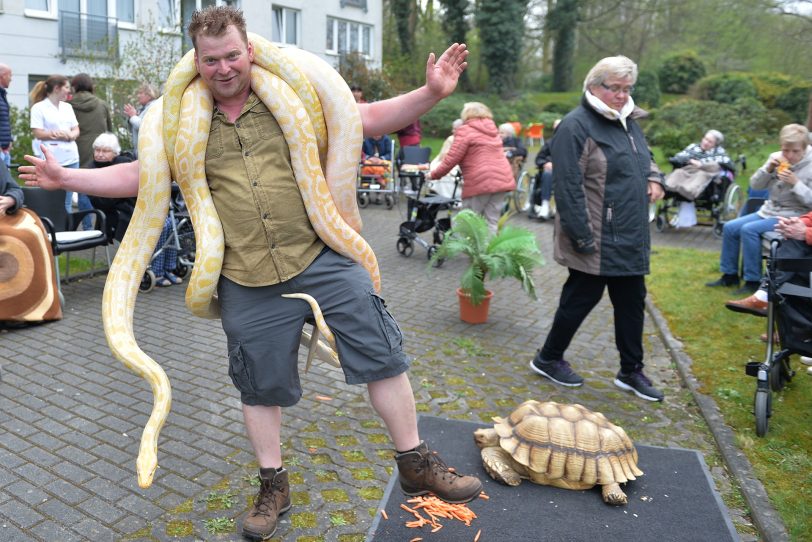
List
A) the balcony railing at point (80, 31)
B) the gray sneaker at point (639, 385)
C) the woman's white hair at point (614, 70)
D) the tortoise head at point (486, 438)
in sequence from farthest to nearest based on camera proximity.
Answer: the balcony railing at point (80, 31)
the gray sneaker at point (639, 385)
the woman's white hair at point (614, 70)
the tortoise head at point (486, 438)

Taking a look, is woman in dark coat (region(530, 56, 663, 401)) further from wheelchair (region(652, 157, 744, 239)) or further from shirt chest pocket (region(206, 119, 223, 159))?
wheelchair (region(652, 157, 744, 239))

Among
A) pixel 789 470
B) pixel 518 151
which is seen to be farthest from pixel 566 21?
pixel 789 470

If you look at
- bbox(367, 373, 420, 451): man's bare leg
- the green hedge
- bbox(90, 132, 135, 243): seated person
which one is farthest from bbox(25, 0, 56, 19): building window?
bbox(367, 373, 420, 451): man's bare leg

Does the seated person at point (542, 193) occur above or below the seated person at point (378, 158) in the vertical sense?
below

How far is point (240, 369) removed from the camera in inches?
124

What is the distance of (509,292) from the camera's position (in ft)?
26.8

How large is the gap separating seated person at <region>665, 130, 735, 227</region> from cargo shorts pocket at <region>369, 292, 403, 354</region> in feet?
31.0

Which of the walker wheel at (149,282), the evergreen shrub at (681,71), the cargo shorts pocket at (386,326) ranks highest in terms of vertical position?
the evergreen shrub at (681,71)

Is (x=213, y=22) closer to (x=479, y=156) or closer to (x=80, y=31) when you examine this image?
(x=479, y=156)

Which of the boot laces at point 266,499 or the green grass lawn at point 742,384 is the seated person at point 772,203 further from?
the boot laces at point 266,499

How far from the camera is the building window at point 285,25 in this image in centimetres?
2817

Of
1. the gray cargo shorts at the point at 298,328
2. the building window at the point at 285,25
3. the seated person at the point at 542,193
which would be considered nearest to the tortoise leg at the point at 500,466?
the gray cargo shorts at the point at 298,328

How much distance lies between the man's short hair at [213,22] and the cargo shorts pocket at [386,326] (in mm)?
1299

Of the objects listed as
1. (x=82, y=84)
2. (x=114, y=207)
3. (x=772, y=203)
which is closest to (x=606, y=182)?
(x=772, y=203)
